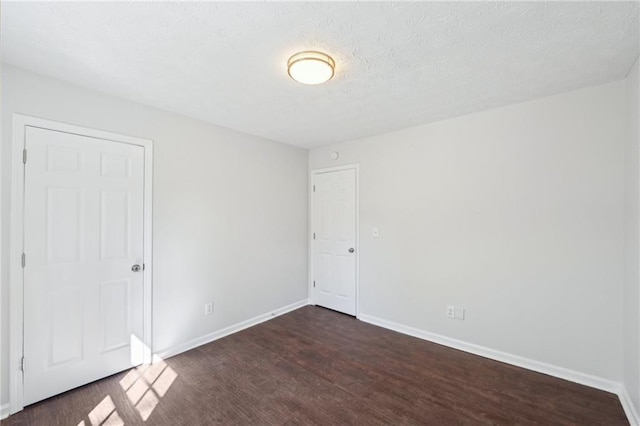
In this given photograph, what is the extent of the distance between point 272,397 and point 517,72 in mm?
3095

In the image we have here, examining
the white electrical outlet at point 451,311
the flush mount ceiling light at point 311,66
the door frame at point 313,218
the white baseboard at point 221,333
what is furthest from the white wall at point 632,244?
the white baseboard at point 221,333

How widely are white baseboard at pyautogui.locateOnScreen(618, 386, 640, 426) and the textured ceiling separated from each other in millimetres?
2377

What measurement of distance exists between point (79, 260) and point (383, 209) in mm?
3090

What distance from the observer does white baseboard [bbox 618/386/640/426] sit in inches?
70.2

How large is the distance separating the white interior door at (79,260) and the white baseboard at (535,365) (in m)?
2.88

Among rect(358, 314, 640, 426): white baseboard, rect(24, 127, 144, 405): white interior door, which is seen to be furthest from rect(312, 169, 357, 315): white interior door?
rect(24, 127, 144, 405): white interior door

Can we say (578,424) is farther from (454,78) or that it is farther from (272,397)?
(454,78)

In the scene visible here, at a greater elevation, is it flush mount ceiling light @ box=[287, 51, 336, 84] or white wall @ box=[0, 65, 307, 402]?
flush mount ceiling light @ box=[287, 51, 336, 84]

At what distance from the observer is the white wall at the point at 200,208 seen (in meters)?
2.07

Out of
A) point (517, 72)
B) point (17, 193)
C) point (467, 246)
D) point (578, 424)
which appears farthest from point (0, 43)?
point (578, 424)

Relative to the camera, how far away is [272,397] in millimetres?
2107

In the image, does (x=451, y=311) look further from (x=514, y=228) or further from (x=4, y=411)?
(x=4, y=411)

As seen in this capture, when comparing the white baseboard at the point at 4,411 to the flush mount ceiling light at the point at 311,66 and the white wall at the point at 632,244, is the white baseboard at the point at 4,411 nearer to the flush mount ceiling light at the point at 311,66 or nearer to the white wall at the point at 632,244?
the flush mount ceiling light at the point at 311,66

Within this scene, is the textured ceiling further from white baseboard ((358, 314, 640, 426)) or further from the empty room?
white baseboard ((358, 314, 640, 426))
